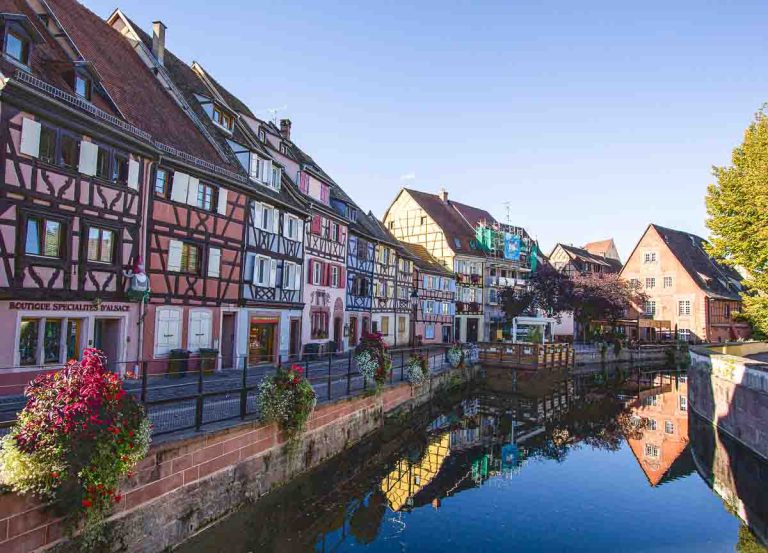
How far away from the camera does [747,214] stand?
23.5 m

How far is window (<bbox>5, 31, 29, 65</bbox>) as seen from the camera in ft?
46.2

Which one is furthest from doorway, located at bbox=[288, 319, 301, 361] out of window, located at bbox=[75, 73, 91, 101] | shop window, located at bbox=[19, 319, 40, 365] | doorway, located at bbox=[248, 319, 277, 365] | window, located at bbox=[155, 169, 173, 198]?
window, located at bbox=[75, 73, 91, 101]

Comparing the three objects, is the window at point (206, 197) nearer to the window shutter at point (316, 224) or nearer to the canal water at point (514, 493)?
the window shutter at point (316, 224)

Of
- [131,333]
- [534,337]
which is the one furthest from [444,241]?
[131,333]

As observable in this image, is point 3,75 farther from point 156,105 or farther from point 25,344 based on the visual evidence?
point 156,105

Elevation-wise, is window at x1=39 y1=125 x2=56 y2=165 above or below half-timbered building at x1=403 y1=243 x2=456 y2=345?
above

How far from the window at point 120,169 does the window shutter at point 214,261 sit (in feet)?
15.7

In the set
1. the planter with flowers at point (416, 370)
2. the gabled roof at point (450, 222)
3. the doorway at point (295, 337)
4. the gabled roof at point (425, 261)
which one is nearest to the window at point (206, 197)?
the doorway at point (295, 337)

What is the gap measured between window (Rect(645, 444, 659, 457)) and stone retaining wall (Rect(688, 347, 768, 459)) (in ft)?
8.59

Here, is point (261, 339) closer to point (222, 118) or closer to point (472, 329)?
point (222, 118)

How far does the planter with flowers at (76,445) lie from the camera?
6688mm

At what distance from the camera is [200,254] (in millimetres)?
21109

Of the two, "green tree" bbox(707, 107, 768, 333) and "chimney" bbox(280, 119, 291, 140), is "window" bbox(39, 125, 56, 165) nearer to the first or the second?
"chimney" bbox(280, 119, 291, 140)

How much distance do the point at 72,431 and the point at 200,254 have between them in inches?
584
